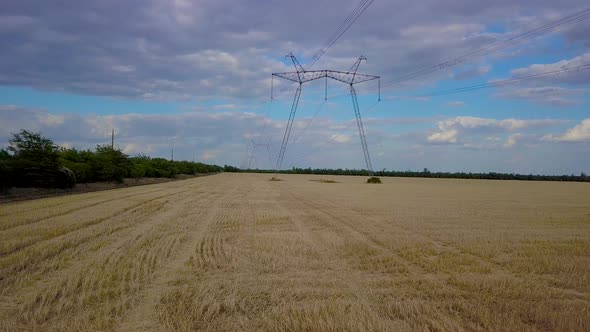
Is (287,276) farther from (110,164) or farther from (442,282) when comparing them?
(110,164)

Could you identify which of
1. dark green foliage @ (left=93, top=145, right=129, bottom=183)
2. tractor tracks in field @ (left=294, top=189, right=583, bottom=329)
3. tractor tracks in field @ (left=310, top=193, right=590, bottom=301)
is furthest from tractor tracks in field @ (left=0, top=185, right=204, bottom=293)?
dark green foliage @ (left=93, top=145, right=129, bottom=183)

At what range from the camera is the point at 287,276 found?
354 inches

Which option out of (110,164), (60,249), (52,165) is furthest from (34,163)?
(60,249)

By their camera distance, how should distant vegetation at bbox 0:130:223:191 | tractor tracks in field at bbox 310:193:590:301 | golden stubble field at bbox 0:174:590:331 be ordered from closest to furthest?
1. golden stubble field at bbox 0:174:590:331
2. tractor tracks in field at bbox 310:193:590:301
3. distant vegetation at bbox 0:130:223:191

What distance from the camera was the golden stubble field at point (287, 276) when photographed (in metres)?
6.52

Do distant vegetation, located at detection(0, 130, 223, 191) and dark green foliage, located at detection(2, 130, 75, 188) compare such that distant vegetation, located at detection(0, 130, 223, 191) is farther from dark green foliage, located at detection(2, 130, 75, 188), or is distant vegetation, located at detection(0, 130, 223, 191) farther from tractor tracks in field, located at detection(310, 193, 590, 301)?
tractor tracks in field, located at detection(310, 193, 590, 301)

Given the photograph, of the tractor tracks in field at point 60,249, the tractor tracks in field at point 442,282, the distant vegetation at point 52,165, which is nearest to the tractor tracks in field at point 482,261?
the tractor tracks in field at point 442,282

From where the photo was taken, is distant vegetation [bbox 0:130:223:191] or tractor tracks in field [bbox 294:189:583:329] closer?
tractor tracks in field [bbox 294:189:583:329]

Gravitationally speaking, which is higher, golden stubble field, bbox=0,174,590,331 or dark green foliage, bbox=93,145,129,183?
dark green foliage, bbox=93,145,129,183

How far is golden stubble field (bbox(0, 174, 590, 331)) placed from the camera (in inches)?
257

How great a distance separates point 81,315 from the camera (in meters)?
6.56

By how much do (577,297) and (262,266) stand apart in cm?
521

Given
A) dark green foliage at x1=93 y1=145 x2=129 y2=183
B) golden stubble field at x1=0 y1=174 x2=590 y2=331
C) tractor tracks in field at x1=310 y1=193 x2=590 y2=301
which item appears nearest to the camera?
golden stubble field at x1=0 y1=174 x2=590 y2=331

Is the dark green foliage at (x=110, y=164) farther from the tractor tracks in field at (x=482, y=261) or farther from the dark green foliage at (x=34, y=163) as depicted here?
the tractor tracks in field at (x=482, y=261)
